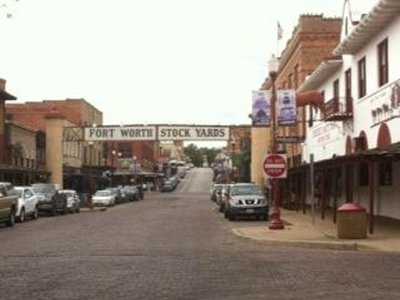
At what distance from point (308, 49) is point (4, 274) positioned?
4109 cm

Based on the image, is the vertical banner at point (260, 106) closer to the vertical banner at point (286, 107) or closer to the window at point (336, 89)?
the vertical banner at point (286, 107)

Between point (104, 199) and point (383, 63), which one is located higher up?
point (383, 63)

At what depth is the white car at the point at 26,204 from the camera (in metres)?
38.7

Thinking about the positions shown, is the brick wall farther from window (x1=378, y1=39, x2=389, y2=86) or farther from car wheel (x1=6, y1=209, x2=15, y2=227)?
window (x1=378, y1=39, x2=389, y2=86)

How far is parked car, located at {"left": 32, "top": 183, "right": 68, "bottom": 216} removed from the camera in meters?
46.6

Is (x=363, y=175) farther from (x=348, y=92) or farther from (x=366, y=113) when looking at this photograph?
(x=366, y=113)

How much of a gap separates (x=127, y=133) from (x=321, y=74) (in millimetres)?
24562

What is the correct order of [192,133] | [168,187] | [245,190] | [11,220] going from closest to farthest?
[11,220] < [245,190] < [192,133] < [168,187]

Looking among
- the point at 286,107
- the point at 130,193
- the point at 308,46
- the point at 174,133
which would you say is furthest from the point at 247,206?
the point at 130,193

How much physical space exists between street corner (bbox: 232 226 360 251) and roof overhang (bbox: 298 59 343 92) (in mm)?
12468

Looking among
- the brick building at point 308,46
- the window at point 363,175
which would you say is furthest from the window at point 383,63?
the brick building at point 308,46

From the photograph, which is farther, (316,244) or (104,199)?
(104,199)

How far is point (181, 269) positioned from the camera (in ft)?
55.1

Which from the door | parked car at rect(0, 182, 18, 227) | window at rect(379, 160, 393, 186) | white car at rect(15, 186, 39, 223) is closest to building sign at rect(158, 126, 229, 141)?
white car at rect(15, 186, 39, 223)
